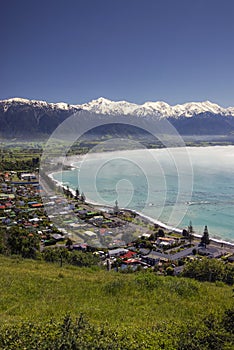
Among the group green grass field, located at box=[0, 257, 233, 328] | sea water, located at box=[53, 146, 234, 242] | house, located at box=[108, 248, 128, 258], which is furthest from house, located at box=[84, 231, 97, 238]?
green grass field, located at box=[0, 257, 233, 328]

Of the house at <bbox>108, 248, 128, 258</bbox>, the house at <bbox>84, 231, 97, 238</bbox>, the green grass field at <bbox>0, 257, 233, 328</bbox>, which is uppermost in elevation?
the green grass field at <bbox>0, 257, 233, 328</bbox>

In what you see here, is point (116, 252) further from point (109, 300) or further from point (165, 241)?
point (109, 300)

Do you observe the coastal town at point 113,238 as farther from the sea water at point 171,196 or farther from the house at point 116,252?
the sea water at point 171,196

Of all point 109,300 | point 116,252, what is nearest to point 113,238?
point 116,252

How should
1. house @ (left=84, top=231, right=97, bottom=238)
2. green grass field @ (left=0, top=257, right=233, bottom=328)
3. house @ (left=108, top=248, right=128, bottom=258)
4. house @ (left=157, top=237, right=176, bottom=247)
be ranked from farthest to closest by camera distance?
1. house @ (left=84, top=231, right=97, bottom=238)
2. house @ (left=157, top=237, right=176, bottom=247)
3. house @ (left=108, top=248, right=128, bottom=258)
4. green grass field @ (left=0, top=257, right=233, bottom=328)

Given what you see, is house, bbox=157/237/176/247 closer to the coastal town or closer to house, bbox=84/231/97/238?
the coastal town

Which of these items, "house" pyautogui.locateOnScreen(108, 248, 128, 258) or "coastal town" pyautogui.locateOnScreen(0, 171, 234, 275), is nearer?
"coastal town" pyautogui.locateOnScreen(0, 171, 234, 275)
